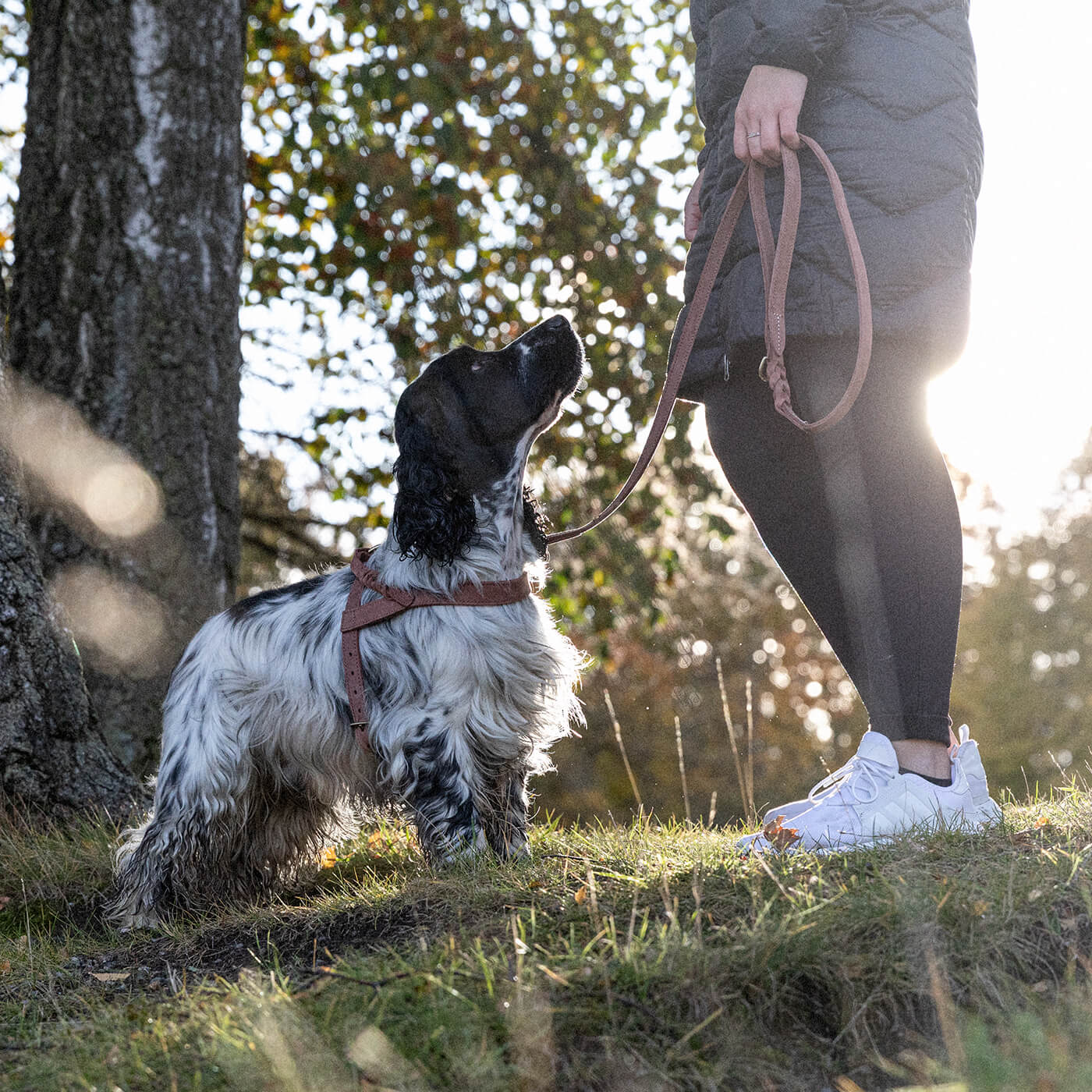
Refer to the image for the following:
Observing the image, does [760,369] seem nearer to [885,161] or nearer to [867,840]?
[885,161]

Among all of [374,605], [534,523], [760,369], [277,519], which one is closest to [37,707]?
[374,605]

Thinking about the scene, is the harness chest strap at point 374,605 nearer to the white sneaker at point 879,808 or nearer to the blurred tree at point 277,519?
the white sneaker at point 879,808

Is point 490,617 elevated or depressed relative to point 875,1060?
elevated

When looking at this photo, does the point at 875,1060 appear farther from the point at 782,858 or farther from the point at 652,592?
the point at 652,592

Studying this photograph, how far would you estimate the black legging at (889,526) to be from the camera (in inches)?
118

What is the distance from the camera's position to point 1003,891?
7.36 ft

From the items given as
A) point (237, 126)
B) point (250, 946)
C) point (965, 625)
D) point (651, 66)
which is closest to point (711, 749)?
point (965, 625)

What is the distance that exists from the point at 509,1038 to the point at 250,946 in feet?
3.92

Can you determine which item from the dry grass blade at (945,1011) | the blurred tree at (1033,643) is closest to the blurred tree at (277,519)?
the dry grass blade at (945,1011)

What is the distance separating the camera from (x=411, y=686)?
3.40 m

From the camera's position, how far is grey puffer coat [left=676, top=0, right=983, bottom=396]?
9.73 ft

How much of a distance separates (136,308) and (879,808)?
3738 mm

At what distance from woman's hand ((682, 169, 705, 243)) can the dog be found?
51 centimetres

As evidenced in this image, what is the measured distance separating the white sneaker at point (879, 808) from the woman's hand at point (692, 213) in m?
1.67
